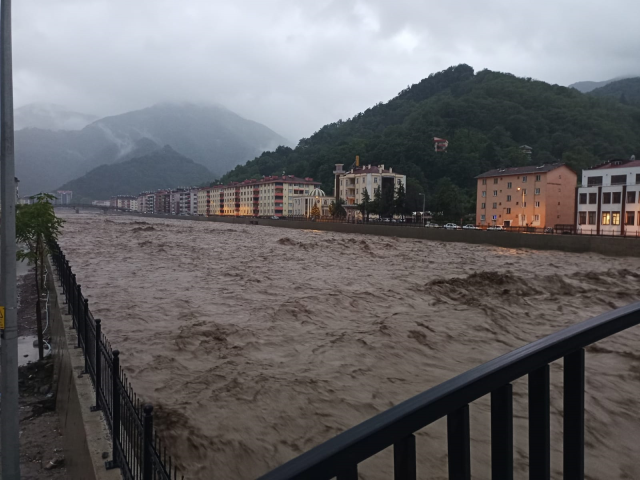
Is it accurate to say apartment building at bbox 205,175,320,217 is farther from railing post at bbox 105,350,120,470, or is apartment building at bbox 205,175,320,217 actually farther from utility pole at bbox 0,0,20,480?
railing post at bbox 105,350,120,470

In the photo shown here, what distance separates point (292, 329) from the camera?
41.2 feet

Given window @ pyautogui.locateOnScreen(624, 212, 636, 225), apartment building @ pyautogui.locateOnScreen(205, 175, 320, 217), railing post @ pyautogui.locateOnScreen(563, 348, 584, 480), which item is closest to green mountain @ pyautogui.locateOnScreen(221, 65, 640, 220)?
apartment building @ pyautogui.locateOnScreen(205, 175, 320, 217)

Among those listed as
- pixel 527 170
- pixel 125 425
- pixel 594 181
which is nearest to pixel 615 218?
pixel 594 181

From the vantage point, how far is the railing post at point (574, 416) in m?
1.42

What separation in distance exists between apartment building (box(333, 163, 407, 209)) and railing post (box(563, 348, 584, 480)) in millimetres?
89854

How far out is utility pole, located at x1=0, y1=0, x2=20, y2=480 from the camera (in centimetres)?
536

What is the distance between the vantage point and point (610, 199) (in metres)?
45.6

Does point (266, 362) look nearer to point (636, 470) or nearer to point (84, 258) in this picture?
point (636, 470)

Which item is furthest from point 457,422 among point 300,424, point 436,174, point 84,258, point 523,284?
point 436,174

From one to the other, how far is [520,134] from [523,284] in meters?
102

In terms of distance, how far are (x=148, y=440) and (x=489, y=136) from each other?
120 meters

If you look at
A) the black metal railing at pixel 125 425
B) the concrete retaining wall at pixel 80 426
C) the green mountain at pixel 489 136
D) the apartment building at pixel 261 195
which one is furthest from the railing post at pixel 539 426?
the apartment building at pixel 261 195

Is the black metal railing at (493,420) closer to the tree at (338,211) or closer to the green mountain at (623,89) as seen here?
the tree at (338,211)

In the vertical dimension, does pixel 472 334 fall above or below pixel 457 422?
below
